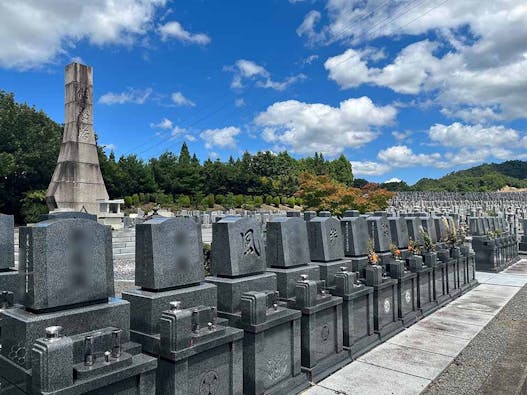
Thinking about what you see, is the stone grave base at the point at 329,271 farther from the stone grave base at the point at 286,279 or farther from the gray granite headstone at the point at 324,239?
the stone grave base at the point at 286,279

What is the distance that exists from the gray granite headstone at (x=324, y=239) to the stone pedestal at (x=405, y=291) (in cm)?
169

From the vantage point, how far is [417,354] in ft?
20.2

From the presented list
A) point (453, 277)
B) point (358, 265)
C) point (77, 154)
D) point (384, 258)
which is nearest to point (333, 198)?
point (453, 277)

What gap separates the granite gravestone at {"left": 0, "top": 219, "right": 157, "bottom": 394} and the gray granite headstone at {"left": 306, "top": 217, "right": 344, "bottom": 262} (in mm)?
3610

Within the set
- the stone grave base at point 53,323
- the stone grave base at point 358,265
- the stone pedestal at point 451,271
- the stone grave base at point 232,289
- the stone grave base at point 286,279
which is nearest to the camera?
the stone grave base at point 53,323

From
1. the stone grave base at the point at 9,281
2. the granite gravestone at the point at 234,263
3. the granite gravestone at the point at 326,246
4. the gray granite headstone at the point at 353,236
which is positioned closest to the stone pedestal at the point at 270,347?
the granite gravestone at the point at 234,263

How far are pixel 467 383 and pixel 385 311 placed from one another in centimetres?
213

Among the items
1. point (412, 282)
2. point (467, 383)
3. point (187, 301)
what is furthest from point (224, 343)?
point (412, 282)

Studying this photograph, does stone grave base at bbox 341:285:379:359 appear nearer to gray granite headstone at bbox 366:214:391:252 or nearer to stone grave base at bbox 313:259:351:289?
stone grave base at bbox 313:259:351:289

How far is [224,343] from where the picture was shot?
393 cm

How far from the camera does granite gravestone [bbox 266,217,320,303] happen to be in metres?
5.57

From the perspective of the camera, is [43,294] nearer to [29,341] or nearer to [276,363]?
[29,341]

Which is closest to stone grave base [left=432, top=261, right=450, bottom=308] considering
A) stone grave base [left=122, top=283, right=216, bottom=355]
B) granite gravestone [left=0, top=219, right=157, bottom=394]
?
stone grave base [left=122, top=283, right=216, bottom=355]

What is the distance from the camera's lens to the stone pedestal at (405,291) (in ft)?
25.1
